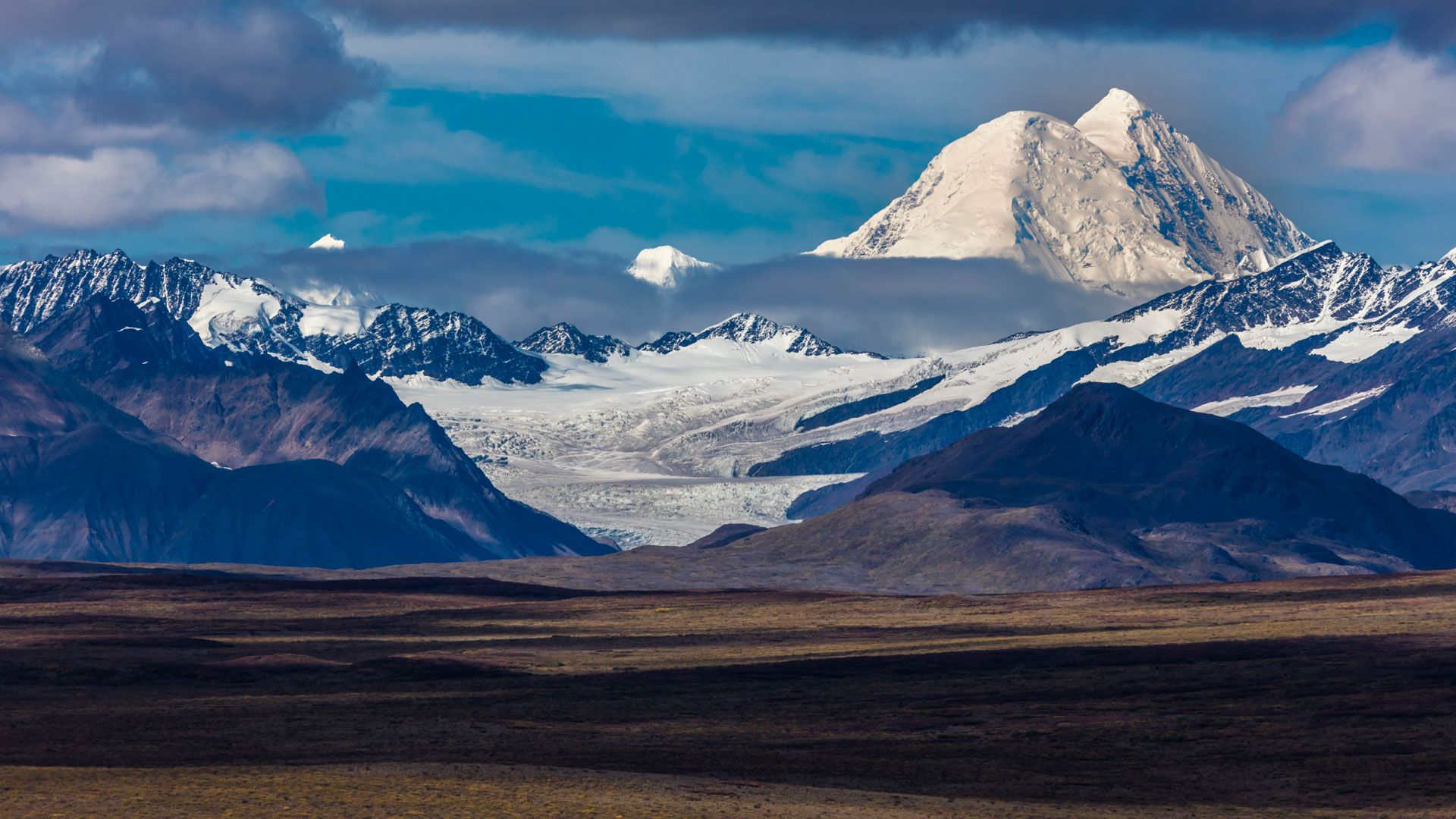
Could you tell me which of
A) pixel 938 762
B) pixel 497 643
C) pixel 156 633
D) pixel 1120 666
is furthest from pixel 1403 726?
pixel 156 633

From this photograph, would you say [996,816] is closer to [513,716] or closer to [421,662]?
[513,716]

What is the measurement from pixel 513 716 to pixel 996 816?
3935cm

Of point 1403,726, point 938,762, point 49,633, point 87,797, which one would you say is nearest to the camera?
point 87,797

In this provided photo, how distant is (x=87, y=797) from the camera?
73938 mm

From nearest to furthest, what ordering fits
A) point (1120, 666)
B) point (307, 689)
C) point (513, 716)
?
point (513, 716), point (307, 689), point (1120, 666)

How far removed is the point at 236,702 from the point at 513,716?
56.2 ft

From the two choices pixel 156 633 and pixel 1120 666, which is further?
pixel 156 633

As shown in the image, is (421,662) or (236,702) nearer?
(236,702)

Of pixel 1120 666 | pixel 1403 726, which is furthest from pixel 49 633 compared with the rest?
pixel 1403 726

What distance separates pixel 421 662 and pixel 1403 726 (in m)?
64.7

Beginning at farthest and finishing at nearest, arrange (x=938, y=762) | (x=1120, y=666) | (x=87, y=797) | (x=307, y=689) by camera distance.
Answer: (x=1120, y=666) < (x=307, y=689) < (x=938, y=762) < (x=87, y=797)

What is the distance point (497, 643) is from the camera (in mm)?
172125

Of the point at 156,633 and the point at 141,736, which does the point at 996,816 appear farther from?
the point at 156,633

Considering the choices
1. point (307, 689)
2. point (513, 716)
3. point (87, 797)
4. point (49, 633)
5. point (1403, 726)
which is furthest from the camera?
point (49, 633)
